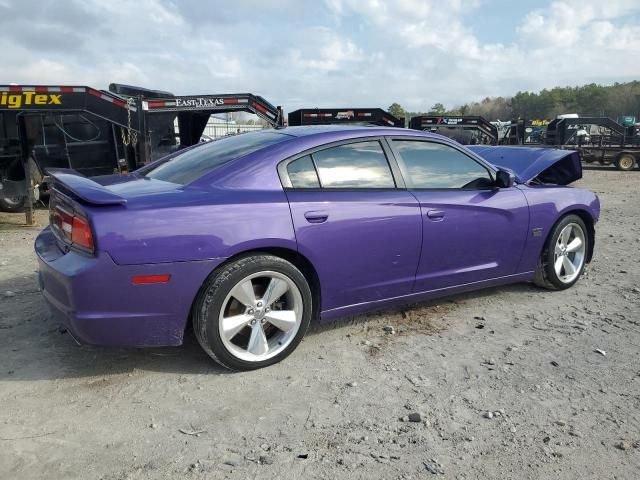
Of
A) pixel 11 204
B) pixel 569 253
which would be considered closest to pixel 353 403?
pixel 569 253

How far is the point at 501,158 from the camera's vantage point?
578 cm

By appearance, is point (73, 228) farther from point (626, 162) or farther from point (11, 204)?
point (626, 162)

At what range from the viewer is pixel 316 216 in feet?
11.1

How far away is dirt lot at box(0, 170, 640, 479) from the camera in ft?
7.97

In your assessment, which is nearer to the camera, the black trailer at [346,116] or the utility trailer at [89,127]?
the utility trailer at [89,127]

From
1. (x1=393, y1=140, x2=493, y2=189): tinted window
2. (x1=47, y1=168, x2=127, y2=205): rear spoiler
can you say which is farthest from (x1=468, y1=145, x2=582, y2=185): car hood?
(x1=47, y1=168, x2=127, y2=205): rear spoiler

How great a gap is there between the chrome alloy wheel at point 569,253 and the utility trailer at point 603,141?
18.2m

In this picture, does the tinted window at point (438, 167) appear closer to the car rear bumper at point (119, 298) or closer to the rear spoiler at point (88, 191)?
the car rear bumper at point (119, 298)

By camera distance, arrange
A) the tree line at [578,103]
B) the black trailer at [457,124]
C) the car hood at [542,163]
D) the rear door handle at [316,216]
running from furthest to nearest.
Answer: the tree line at [578,103]
the black trailer at [457,124]
the car hood at [542,163]
the rear door handle at [316,216]

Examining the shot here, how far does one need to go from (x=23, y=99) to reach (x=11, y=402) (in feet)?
19.9

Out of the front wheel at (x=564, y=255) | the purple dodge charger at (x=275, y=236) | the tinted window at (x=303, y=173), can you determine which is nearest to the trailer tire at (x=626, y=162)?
the front wheel at (x=564, y=255)

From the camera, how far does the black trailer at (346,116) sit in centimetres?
1409

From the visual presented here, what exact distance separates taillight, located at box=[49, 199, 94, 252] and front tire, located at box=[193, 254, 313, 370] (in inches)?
27.4

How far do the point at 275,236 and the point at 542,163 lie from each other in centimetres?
325
